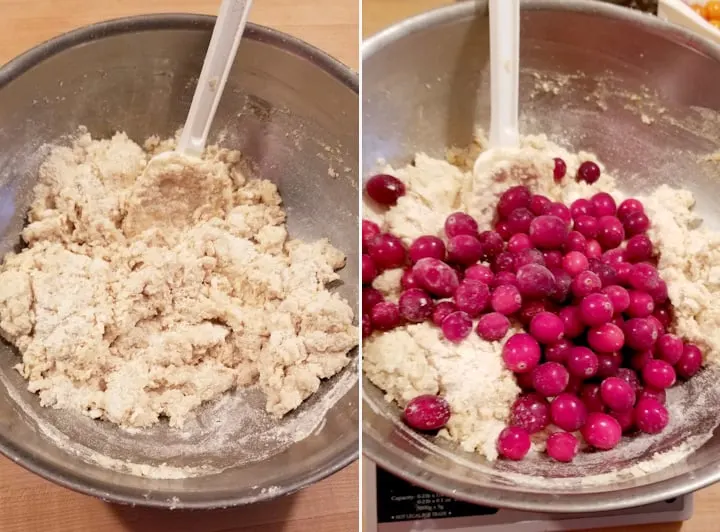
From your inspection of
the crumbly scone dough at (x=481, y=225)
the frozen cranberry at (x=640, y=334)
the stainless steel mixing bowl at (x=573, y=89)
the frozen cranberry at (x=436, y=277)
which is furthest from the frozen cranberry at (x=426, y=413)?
the stainless steel mixing bowl at (x=573, y=89)

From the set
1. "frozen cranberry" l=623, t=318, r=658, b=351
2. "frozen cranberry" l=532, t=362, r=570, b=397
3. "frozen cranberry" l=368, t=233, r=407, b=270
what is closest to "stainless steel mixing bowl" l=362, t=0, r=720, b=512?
"frozen cranberry" l=368, t=233, r=407, b=270

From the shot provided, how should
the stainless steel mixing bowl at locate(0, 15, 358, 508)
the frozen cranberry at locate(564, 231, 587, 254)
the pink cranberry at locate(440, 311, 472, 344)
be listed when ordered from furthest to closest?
the frozen cranberry at locate(564, 231, 587, 254)
the pink cranberry at locate(440, 311, 472, 344)
the stainless steel mixing bowl at locate(0, 15, 358, 508)

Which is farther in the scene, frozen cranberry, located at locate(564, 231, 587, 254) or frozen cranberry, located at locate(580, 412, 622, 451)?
frozen cranberry, located at locate(564, 231, 587, 254)

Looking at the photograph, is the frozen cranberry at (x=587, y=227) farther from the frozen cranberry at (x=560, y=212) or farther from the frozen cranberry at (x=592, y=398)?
the frozen cranberry at (x=592, y=398)

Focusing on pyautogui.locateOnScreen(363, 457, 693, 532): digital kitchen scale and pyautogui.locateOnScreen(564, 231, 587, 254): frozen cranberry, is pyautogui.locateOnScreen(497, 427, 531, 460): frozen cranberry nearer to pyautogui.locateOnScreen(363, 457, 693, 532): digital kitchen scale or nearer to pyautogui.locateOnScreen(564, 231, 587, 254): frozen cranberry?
pyautogui.locateOnScreen(363, 457, 693, 532): digital kitchen scale

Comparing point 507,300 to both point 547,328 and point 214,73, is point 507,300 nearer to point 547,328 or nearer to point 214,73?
point 547,328

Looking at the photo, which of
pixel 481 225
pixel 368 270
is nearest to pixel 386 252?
pixel 368 270
